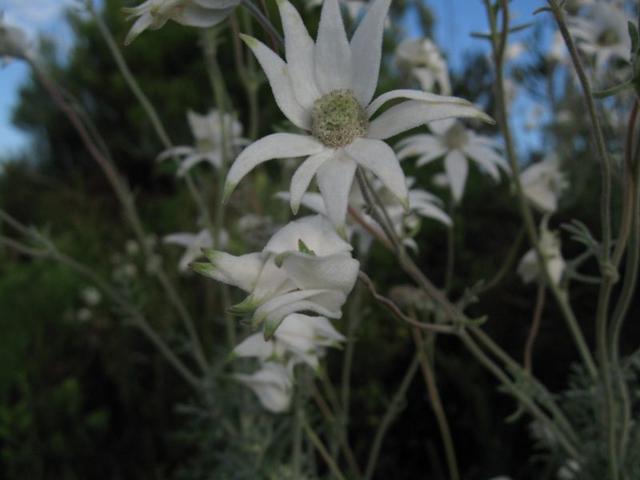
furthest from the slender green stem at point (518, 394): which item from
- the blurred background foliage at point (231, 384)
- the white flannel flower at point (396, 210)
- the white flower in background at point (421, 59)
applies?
the white flower in background at point (421, 59)

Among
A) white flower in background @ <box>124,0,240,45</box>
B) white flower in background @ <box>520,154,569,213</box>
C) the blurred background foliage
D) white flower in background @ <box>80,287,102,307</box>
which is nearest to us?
white flower in background @ <box>124,0,240,45</box>

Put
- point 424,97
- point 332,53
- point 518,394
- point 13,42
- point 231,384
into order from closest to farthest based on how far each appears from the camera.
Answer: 1. point 424,97
2. point 332,53
3. point 518,394
4. point 13,42
5. point 231,384

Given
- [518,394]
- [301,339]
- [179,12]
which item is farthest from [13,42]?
[518,394]

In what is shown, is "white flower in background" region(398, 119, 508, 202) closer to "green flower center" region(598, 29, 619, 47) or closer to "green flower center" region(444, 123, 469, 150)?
"green flower center" region(444, 123, 469, 150)

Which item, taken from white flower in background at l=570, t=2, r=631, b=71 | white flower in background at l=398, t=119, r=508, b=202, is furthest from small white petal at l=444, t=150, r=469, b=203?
white flower in background at l=570, t=2, r=631, b=71

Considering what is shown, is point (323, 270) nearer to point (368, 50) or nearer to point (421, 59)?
point (368, 50)

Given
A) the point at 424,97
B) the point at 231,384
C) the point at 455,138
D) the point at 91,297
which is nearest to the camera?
the point at 424,97

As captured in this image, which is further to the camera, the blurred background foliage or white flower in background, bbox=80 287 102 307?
white flower in background, bbox=80 287 102 307
